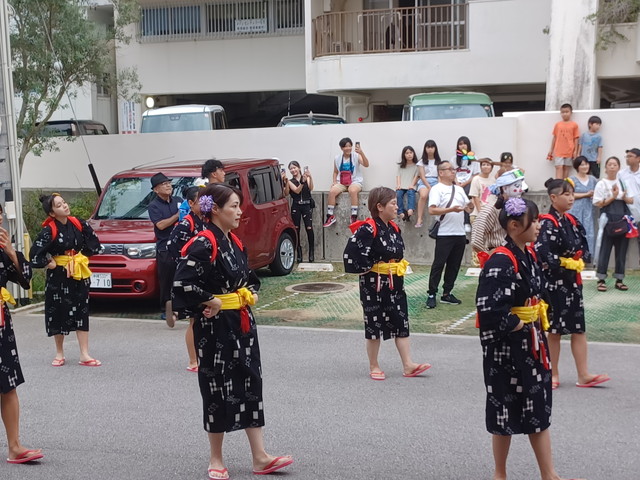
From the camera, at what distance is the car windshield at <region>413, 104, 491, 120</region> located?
16.3 metres

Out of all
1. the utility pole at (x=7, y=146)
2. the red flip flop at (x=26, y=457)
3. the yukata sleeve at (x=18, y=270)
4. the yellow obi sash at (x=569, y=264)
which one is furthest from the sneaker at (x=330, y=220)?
the red flip flop at (x=26, y=457)

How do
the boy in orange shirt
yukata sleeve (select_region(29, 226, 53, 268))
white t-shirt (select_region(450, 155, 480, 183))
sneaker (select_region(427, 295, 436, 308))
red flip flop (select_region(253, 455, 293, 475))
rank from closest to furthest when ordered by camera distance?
red flip flop (select_region(253, 455, 293, 475)) → yukata sleeve (select_region(29, 226, 53, 268)) → sneaker (select_region(427, 295, 436, 308)) → the boy in orange shirt → white t-shirt (select_region(450, 155, 480, 183))

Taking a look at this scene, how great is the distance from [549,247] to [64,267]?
4.40 meters

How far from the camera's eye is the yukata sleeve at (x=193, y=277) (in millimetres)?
5004

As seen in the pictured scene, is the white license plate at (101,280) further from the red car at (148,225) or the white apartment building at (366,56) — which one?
the white apartment building at (366,56)

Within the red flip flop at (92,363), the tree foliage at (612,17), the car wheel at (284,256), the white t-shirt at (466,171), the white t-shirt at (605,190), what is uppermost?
the tree foliage at (612,17)

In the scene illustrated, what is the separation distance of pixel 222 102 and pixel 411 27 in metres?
8.40

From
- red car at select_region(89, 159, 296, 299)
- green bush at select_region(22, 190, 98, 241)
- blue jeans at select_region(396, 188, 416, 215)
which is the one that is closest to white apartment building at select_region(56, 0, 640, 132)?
blue jeans at select_region(396, 188, 416, 215)

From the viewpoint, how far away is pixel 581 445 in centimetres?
575

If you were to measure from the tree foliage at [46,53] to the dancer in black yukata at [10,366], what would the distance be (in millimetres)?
9826

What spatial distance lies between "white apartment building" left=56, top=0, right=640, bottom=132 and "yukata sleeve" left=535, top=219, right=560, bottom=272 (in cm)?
1084

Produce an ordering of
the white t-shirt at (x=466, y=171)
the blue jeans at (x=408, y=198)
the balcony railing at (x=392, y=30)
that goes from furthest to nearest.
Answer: the balcony railing at (x=392, y=30) < the blue jeans at (x=408, y=198) < the white t-shirt at (x=466, y=171)

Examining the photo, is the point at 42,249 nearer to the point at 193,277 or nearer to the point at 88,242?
the point at 88,242

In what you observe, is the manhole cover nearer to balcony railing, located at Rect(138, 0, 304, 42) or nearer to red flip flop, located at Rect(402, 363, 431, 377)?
red flip flop, located at Rect(402, 363, 431, 377)
